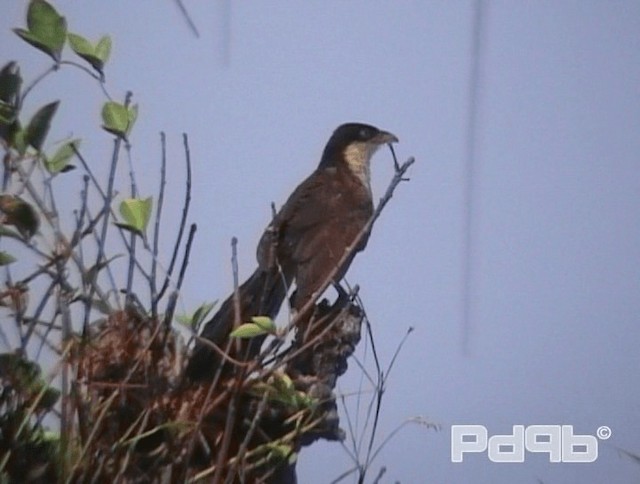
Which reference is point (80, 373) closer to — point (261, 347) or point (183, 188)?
point (261, 347)

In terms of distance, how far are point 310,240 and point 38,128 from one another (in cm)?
35

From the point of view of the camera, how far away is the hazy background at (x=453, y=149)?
126cm

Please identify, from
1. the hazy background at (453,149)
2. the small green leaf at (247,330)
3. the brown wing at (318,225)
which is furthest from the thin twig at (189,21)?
the small green leaf at (247,330)

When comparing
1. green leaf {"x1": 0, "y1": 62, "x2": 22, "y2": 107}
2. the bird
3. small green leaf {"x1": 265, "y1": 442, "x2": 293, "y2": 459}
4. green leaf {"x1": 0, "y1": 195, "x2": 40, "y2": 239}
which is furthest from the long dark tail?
green leaf {"x1": 0, "y1": 62, "x2": 22, "y2": 107}

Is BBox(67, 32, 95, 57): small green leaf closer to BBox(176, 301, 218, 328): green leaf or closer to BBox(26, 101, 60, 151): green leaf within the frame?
BBox(26, 101, 60, 151): green leaf

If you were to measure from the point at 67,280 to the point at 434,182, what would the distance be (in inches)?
19.4

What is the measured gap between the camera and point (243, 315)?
115 centimetres

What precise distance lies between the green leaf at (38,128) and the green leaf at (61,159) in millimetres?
27

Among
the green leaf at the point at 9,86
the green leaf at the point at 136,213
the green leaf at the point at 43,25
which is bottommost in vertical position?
the green leaf at the point at 136,213

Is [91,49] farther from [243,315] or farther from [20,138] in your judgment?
[243,315]

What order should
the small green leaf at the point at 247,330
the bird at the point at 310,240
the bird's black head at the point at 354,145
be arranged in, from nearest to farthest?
the small green leaf at the point at 247,330, the bird at the point at 310,240, the bird's black head at the point at 354,145

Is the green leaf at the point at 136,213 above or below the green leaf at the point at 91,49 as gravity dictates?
below

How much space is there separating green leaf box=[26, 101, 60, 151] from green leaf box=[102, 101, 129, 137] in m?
0.06

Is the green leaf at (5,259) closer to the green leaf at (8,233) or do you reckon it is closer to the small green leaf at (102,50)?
the green leaf at (8,233)
